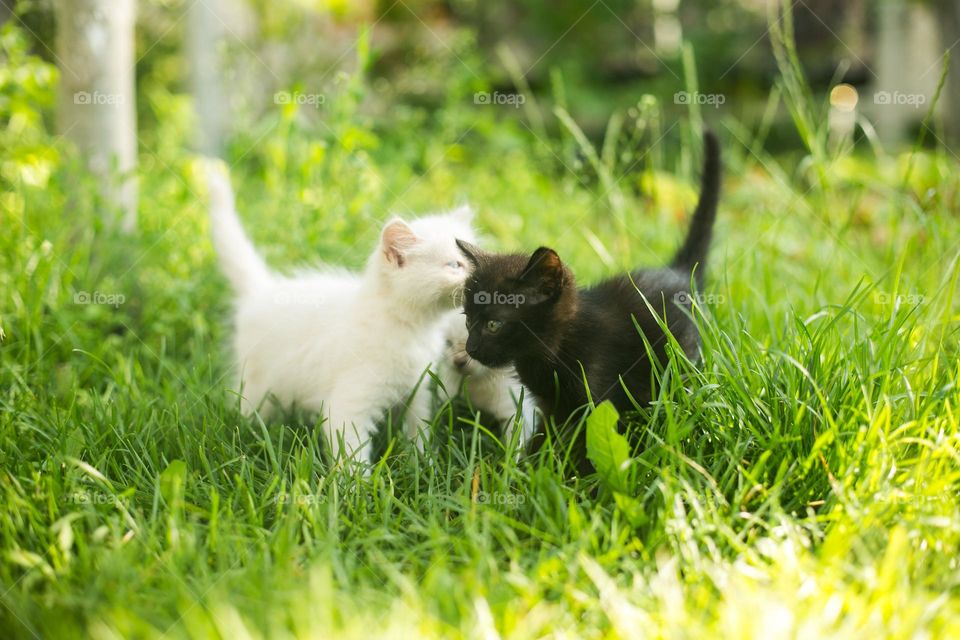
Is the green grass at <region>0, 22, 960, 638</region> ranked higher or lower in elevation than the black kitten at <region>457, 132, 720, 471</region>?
lower

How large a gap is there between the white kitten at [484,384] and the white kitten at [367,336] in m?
0.06

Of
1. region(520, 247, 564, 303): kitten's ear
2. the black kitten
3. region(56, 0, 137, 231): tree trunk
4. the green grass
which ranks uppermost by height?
region(56, 0, 137, 231): tree trunk

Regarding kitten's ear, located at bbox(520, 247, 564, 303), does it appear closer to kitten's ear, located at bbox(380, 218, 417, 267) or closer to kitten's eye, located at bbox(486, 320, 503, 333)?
kitten's eye, located at bbox(486, 320, 503, 333)

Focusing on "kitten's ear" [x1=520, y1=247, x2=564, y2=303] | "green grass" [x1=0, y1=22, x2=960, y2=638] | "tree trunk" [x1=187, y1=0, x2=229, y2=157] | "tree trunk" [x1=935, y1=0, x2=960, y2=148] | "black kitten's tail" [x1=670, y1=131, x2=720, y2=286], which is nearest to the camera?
"green grass" [x1=0, y1=22, x2=960, y2=638]

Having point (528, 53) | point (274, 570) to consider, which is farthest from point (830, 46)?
point (274, 570)

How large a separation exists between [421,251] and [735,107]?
7.09 metres

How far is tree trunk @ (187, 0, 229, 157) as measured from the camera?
5379 mm

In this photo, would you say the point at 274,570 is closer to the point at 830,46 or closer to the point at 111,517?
the point at 111,517

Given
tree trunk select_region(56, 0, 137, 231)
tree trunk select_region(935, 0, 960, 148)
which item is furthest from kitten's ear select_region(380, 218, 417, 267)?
tree trunk select_region(935, 0, 960, 148)

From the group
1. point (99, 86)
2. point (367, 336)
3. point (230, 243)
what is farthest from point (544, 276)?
point (99, 86)

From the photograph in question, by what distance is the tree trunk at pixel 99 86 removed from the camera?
318cm

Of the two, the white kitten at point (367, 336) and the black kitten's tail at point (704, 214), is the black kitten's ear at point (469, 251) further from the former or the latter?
the black kitten's tail at point (704, 214)

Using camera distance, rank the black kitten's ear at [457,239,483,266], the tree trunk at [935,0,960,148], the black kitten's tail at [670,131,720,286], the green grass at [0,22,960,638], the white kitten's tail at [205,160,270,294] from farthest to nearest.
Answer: the tree trunk at [935,0,960,148] < the white kitten's tail at [205,160,270,294] < the black kitten's tail at [670,131,720,286] < the black kitten's ear at [457,239,483,266] < the green grass at [0,22,960,638]

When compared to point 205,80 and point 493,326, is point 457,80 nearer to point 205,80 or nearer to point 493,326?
point 205,80
